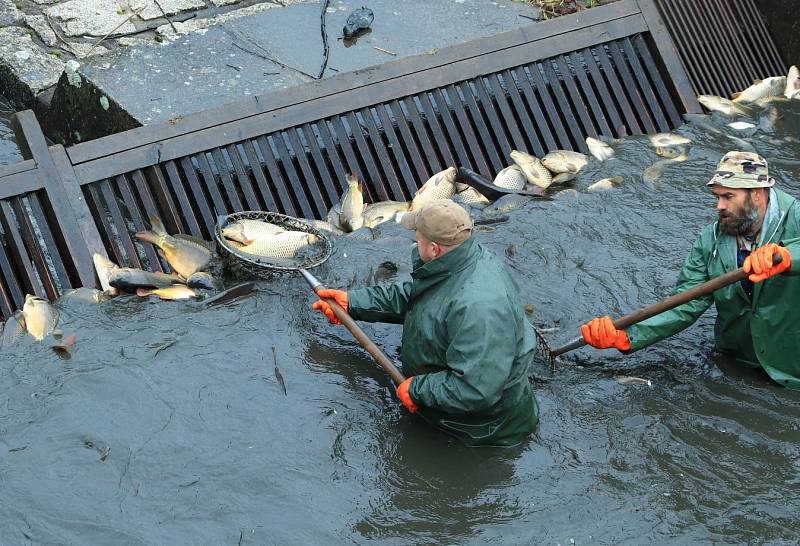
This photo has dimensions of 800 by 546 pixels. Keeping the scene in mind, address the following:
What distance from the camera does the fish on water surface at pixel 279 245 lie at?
6.61 m

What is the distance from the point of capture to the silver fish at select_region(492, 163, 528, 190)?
26.6 ft

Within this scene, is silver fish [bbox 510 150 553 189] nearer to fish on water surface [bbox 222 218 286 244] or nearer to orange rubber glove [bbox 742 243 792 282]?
fish on water surface [bbox 222 218 286 244]

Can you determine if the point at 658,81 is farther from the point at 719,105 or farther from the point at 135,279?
the point at 135,279

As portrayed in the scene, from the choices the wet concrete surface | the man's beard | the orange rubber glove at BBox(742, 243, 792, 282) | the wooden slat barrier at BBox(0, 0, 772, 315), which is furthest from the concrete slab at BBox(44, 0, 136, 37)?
the orange rubber glove at BBox(742, 243, 792, 282)

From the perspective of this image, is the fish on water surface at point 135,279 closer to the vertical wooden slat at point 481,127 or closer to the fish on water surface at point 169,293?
the fish on water surface at point 169,293

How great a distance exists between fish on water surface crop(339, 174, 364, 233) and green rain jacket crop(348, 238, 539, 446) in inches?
85.4

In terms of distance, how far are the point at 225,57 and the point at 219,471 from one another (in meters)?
4.81

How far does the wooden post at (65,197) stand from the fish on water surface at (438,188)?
264 cm

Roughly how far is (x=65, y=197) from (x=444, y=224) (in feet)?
11.5

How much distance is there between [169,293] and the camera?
21.6 feet

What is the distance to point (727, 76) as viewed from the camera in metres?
9.84

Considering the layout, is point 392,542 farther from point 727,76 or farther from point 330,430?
point 727,76

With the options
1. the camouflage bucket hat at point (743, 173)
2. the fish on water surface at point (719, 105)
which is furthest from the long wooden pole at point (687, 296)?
the fish on water surface at point (719, 105)

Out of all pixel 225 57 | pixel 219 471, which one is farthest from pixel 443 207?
pixel 225 57
